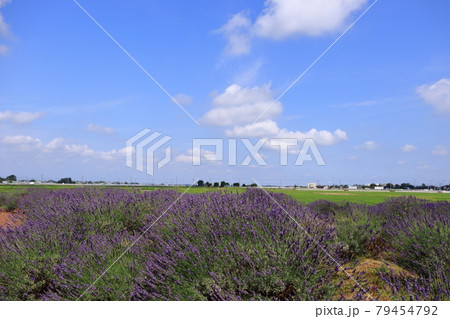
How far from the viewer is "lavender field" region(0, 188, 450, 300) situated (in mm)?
2982

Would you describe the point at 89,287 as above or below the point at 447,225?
below

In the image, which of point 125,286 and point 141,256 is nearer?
point 125,286

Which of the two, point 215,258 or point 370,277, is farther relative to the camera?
point 370,277

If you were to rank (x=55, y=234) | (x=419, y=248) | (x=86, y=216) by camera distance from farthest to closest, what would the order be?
(x=86, y=216) → (x=55, y=234) → (x=419, y=248)

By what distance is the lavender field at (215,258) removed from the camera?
298 cm

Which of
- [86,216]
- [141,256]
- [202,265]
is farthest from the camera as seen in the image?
[86,216]

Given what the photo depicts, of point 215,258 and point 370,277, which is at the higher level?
point 215,258

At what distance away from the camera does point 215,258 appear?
315 centimetres

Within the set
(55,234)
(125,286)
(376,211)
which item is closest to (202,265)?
(125,286)

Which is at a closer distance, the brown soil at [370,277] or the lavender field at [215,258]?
the lavender field at [215,258]

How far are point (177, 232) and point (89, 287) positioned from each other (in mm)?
1064

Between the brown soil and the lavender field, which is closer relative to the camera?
the lavender field

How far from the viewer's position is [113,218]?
530cm
